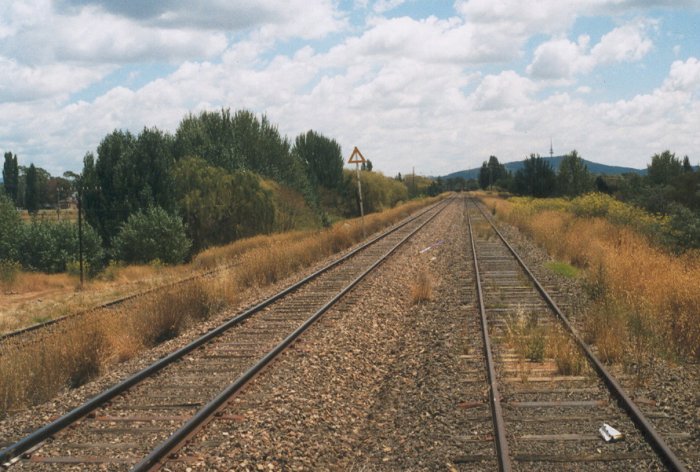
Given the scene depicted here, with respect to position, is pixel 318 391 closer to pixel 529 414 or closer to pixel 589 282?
pixel 529 414

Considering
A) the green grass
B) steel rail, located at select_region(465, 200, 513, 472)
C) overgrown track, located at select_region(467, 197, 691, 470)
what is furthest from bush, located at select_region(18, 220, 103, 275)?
steel rail, located at select_region(465, 200, 513, 472)

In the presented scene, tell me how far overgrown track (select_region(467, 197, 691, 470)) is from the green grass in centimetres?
544

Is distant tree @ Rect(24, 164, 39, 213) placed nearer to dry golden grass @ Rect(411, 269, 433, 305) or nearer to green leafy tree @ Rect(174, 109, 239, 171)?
green leafy tree @ Rect(174, 109, 239, 171)

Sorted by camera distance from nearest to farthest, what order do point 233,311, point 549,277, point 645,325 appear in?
point 645,325
point 233,311
point 549,277

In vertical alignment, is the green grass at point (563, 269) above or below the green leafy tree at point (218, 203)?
below

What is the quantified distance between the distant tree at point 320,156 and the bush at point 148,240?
40921 mm

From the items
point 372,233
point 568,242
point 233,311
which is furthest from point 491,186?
point 233,311

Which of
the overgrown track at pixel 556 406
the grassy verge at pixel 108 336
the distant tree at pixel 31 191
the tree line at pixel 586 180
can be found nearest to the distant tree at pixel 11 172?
the distant tree at pixel 31 191

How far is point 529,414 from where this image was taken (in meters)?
6.73

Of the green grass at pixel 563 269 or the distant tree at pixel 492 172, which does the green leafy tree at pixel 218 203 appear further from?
the distant tree at pixel 492 172

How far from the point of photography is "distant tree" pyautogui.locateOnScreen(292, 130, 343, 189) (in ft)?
226

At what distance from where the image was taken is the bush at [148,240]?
2761cm

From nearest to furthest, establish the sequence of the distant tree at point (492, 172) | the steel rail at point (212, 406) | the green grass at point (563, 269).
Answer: the steel rail at point (212, 406) < the green grass at point (563, 269) < the distant tree at point (492, 172)

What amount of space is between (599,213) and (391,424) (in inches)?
1022
